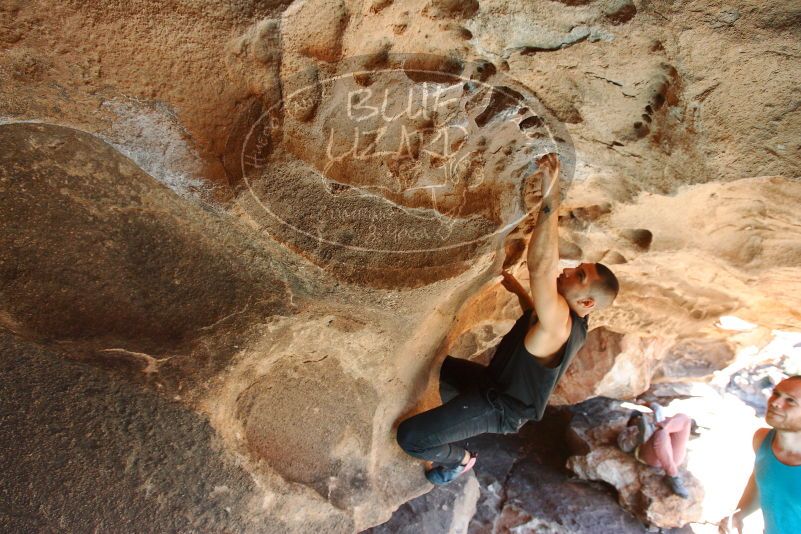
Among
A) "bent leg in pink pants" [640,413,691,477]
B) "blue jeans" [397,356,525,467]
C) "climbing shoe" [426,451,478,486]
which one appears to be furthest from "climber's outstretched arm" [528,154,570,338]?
"bent leg in pink pants" [640,413,691,477]

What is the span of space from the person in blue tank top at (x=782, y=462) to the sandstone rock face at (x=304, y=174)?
20.3 inches

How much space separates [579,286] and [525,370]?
30 cm

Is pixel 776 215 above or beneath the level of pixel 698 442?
above

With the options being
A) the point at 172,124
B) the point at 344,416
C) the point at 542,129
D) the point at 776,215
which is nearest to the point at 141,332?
the point at 172,124

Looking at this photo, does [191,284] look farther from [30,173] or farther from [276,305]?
[30,173]

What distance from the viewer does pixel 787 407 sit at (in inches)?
73.3

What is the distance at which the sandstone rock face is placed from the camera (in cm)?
114

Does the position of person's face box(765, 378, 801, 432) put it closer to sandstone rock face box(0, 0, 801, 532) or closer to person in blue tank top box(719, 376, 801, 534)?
person in blue tank top box(719, 376, 801, 534)

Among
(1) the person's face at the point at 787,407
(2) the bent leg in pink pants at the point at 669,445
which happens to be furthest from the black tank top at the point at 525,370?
(2) the bent leg in pink pants at the point at 669,445

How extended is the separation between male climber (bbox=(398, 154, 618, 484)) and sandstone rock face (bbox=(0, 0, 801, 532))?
0.54 feet

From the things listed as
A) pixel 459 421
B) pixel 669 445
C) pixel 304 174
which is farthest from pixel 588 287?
pixel 669 445

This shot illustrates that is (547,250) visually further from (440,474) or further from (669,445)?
(669,445)

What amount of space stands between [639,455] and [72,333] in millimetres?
2704

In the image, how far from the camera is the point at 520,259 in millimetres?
1888
